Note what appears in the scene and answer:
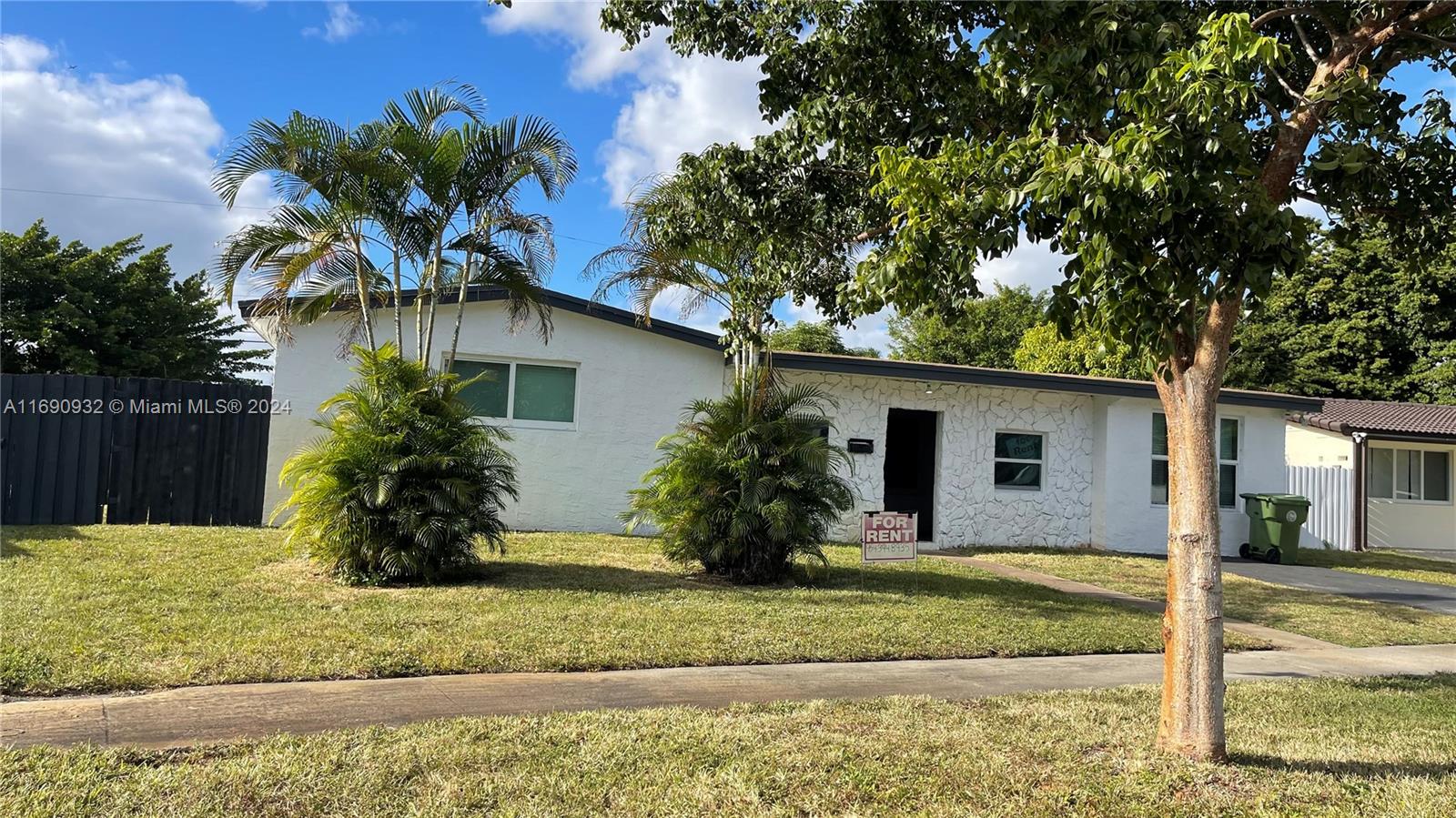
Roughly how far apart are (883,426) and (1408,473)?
601 inches

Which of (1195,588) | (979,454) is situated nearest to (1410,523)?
(979,454)

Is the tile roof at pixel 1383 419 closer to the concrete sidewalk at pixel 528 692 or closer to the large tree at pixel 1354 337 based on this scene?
the large tree at pixel 1354 337

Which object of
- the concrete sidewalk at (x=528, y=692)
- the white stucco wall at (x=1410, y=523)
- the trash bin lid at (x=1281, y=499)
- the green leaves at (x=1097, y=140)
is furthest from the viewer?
the white stucco wall at (x=1410, y=523)

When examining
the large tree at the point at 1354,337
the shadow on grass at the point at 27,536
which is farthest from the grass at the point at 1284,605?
the large tree at the point at 1354,337

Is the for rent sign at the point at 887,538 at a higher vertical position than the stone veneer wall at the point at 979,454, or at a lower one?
lower

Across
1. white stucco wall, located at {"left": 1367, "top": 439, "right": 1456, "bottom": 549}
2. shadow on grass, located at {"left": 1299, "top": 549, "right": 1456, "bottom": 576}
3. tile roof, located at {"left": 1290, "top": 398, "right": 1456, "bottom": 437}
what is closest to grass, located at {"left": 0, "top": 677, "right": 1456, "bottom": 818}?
shadow on grass, located at {"left": 1299, "top": 549, "right": 1456, "bottom": 576}

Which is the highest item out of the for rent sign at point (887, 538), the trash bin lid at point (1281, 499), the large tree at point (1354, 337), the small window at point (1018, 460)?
the large tree at point (1354, 337)

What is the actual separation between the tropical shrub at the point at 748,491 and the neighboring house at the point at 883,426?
4.03 metres

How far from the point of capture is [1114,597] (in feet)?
36.7

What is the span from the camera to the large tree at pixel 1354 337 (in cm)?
3002

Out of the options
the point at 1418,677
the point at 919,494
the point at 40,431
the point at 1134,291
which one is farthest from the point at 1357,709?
the point at 40,431

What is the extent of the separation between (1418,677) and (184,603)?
996 cm

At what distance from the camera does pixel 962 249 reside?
4.50 meters

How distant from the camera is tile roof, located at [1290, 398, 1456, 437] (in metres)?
21.1
